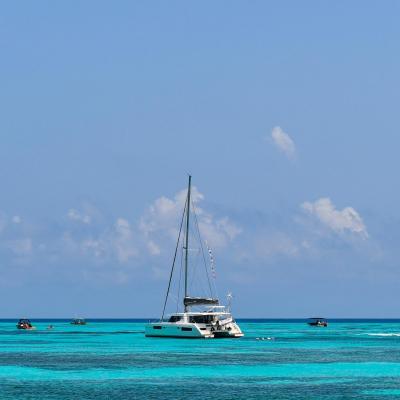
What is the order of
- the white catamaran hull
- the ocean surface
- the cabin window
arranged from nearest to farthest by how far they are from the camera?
1. the ocean surface
2. the white catamaran hull
3. the cabin window

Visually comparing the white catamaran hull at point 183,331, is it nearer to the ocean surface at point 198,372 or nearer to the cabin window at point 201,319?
the cabin window at point 201,319

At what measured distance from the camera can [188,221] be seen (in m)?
152

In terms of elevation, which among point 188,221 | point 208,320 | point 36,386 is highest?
point 188,221

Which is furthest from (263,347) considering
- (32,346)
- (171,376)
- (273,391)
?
(273,391)

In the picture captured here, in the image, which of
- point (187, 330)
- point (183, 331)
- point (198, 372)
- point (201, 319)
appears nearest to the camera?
point (198, 372)

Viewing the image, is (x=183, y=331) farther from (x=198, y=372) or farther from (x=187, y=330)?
(x=198, y=372)

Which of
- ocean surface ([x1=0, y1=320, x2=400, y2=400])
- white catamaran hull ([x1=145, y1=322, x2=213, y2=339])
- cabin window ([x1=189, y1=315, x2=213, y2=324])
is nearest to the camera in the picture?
ocean surface ([x1=0, y1=320, x2=400, y2=400])

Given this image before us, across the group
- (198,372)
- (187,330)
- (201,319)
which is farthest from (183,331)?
(198,372)

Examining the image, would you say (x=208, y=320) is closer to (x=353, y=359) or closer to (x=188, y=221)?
(x=188, y=221)

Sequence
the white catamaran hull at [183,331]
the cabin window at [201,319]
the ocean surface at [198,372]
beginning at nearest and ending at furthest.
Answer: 1. the ocean surface at [198,372]
2. the white catamaran hull at [183,331]
3. the cabin window at [201,319]

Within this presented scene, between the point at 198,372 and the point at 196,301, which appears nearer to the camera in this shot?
the point at 198,372

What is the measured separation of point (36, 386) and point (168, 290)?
239 feet

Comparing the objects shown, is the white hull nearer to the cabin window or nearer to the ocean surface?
the cabin window

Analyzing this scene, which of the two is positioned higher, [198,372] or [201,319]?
[201,319]
